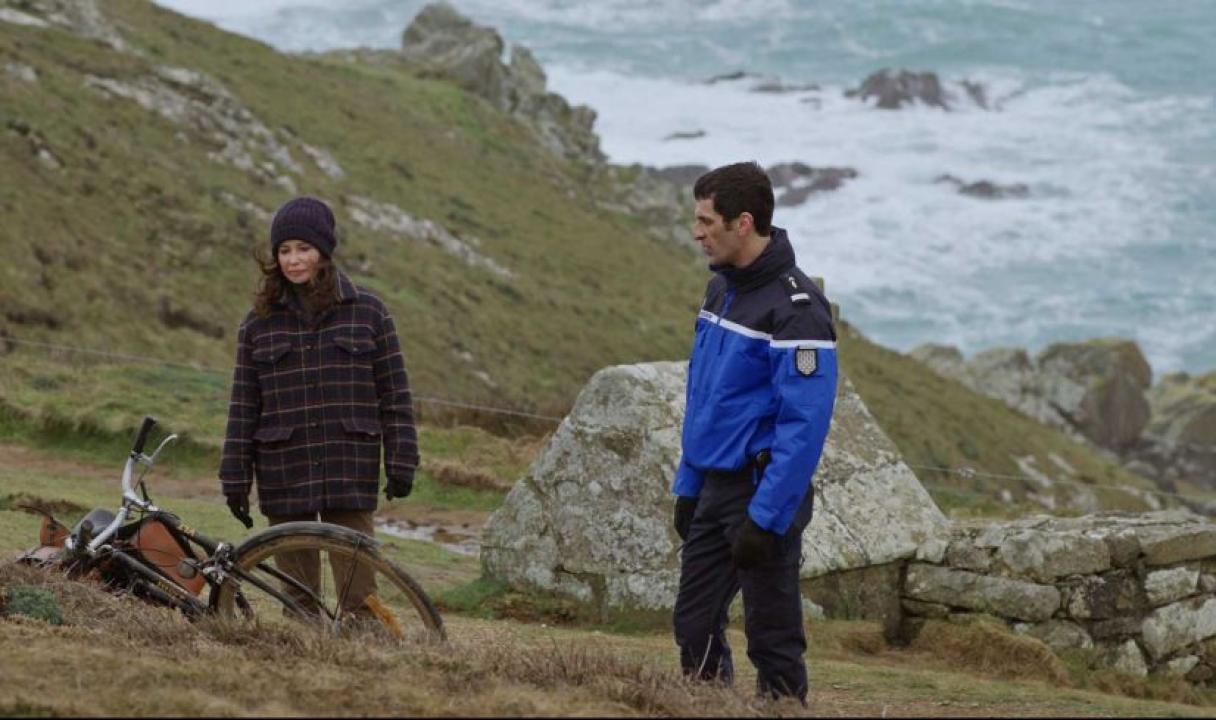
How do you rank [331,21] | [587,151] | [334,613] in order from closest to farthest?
[334,613] → [587,151] → [331,21]

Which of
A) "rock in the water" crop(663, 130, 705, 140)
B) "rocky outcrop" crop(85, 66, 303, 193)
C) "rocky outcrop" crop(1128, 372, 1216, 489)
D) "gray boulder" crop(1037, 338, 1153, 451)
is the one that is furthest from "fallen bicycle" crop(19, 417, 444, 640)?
"rock in the water" crop(663, 130, 705, 140)

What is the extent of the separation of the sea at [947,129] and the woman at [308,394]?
5990 centimetres

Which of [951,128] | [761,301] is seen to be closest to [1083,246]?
Result: [951,128]

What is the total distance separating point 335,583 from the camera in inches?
291

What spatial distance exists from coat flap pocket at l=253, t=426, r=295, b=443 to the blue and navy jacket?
1892 millimetres

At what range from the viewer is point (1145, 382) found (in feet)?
178

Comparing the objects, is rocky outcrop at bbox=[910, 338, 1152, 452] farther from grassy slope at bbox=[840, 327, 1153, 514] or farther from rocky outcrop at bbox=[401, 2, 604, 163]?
rocky outcrop at bbox=[401, 2, 604, 163]

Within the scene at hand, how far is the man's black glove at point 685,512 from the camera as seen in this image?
23.7 ft

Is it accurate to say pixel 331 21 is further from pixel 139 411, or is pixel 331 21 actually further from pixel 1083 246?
pixel 139 411

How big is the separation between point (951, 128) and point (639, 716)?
92.9m

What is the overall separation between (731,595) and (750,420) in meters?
0.83

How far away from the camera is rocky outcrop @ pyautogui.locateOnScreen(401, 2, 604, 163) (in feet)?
216

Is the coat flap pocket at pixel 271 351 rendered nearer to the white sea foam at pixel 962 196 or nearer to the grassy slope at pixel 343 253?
the grassy slope at pixel 343 253

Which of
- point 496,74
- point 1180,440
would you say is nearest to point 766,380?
point 1180,440
